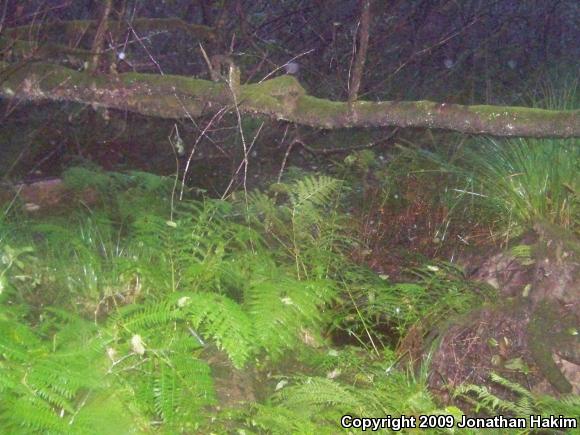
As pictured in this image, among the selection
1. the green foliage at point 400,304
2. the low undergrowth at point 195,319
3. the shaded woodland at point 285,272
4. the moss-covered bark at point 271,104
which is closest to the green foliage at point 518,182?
the shaded woodland at point 285,272

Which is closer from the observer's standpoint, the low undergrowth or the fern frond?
the low undergrowth

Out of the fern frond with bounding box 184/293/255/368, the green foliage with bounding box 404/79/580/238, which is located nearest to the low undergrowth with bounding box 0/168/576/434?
the fern frond with bounding box 184/293/255/368

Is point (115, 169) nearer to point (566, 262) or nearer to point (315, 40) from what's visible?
point (315, 40)

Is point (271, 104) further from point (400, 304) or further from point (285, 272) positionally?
point (400, 304)

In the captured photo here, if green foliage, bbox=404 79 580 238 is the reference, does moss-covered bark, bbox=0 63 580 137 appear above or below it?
above

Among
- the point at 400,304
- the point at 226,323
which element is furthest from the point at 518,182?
the point at 226,323

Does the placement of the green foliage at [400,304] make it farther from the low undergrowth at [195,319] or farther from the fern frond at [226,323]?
the fern frond at [226,323]

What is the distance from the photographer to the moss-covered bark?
4301 millimetres

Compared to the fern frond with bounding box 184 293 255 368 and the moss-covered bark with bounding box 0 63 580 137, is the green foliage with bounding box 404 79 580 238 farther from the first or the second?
the fern frond with bounding box 184 293 255 368

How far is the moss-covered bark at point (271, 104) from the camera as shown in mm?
4301

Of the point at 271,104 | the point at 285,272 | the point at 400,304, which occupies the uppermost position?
the point at 271,104

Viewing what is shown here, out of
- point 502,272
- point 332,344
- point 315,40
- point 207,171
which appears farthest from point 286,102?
point 315,40

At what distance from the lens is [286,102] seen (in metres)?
4.70

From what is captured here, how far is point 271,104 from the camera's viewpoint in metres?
4.67
